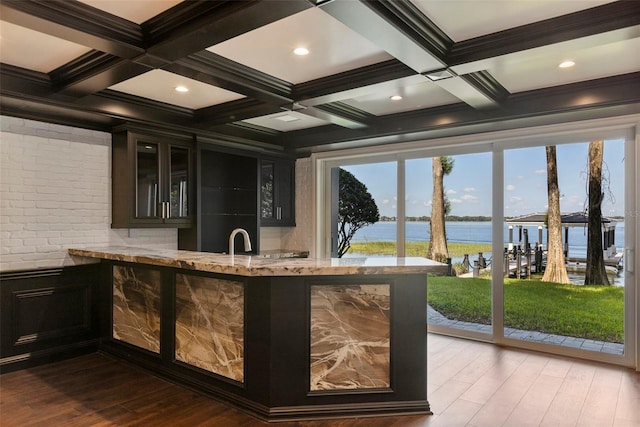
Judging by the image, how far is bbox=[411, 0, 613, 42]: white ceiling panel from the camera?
2268 mm

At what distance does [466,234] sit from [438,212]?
16.5 inches

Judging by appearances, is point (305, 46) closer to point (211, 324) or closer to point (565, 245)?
point (211, 324)

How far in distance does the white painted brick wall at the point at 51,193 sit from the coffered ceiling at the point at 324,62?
0.20 metres

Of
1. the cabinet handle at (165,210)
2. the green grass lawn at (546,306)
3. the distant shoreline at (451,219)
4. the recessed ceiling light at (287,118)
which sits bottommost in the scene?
the green grass lawn at (546,306)

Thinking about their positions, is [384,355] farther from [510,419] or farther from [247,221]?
[247,221]

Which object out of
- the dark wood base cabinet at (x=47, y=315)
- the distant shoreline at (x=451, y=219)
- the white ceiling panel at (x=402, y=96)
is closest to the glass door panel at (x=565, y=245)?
the distant shoreline at (x=451, y=219)

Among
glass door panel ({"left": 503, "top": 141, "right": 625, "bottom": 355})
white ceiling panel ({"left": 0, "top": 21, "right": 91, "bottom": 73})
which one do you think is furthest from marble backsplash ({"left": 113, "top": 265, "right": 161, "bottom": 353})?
glass door panel ({"left": 503, "top": 141, "right": 625, "bottom": 355})

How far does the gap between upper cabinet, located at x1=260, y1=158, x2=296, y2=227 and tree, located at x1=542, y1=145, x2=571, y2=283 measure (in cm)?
326

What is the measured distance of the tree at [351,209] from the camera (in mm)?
5762

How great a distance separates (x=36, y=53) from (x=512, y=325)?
4912 mm

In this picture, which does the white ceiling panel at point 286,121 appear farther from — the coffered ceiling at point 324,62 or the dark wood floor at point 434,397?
the dark wood floor at point 434,397

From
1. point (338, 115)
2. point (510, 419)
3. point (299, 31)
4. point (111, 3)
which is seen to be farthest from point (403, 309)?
point (111, 3)

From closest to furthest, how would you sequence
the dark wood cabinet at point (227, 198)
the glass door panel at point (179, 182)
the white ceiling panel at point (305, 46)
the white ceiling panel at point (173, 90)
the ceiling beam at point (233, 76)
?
the white ceiling panel at point (305, 46) < the ceiling beam at point (233, 76) < the white ceiling panel at point (173, 90) < the glass door panel at point (179, 182) < the dark wood cabinet at point (227, 198)

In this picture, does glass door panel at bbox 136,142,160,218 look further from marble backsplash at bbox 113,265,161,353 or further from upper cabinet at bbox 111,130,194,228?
marble backsplash at bbox 113,265,161,353
